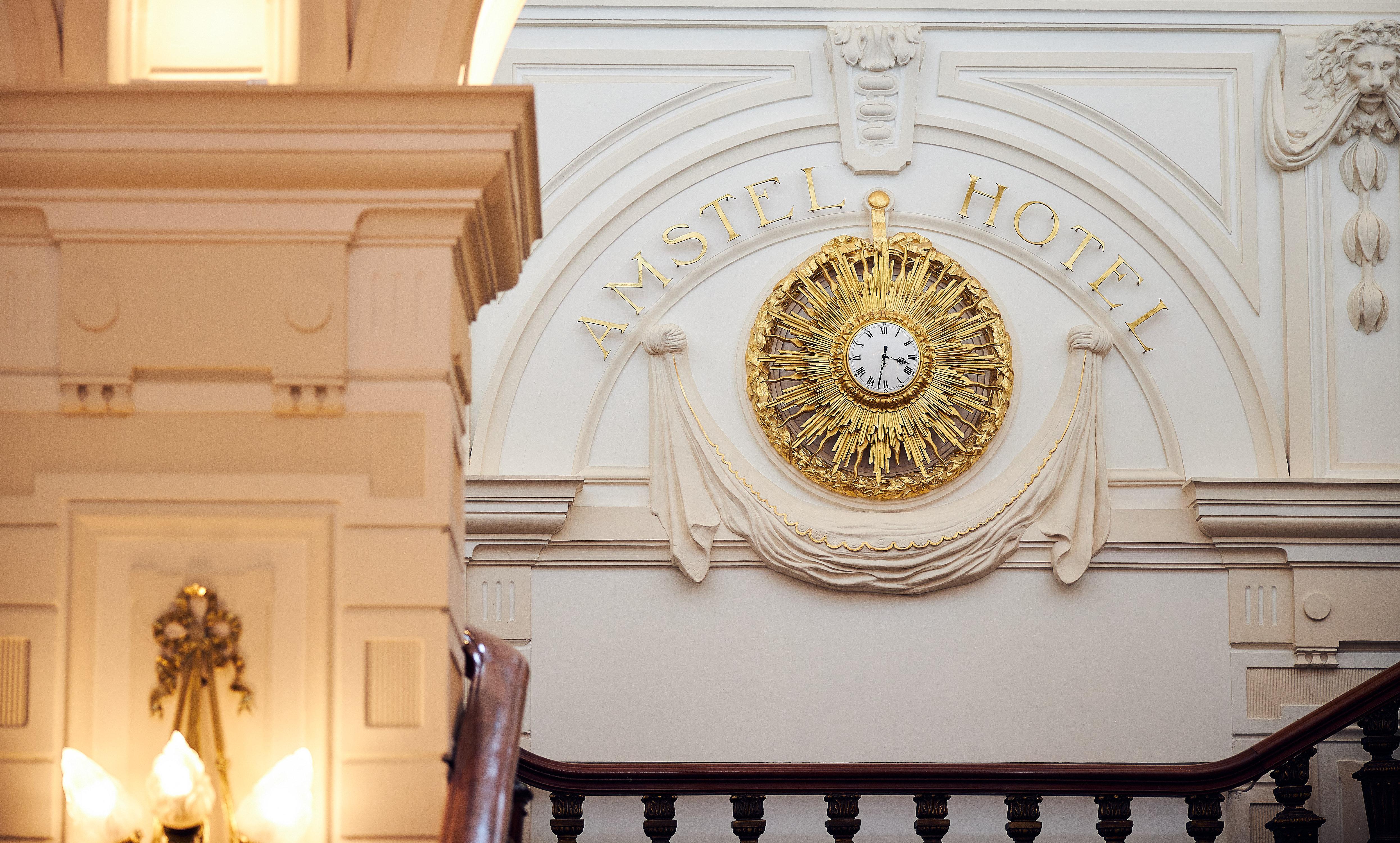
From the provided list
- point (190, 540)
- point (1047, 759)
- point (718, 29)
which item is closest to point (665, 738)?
point (1047, 759)

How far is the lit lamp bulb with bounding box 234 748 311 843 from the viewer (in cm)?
249

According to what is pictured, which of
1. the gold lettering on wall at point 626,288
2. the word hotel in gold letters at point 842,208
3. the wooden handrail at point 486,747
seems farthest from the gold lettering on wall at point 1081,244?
the wooden handrail at point 486,747

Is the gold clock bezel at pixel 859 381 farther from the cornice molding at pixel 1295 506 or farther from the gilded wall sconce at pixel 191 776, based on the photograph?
the gilded wall sconce at pixel 191 776

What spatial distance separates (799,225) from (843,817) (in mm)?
3144

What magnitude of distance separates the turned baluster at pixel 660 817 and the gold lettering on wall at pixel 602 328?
2.51 meters

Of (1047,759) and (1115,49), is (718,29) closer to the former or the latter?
(1115,49)

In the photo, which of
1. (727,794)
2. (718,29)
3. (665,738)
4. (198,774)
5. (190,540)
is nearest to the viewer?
(198,774)

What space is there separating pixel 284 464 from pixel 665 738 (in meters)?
4.58

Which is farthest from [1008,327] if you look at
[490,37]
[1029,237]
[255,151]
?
[255,151]

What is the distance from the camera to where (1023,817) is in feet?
17.1

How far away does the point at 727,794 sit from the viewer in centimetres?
569

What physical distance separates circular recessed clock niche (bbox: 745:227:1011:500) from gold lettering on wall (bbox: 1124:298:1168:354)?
2.07 ft

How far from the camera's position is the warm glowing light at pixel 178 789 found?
2395 millimetres

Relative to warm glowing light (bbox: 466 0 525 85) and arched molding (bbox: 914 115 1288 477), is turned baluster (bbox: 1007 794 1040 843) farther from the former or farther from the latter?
warm glowing light (bbox: 466 0 525 85)
